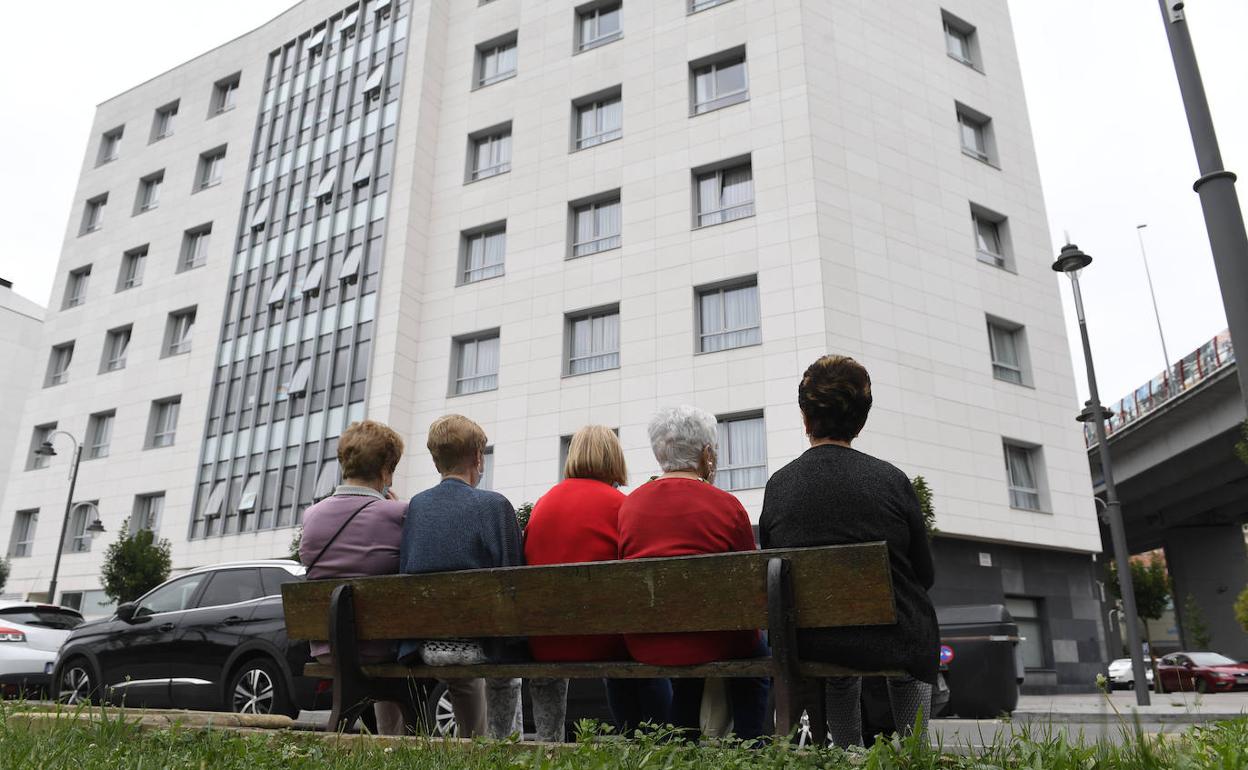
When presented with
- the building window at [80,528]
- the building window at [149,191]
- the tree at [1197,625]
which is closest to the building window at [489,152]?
the building window at [149,191]

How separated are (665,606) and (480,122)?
27521 mm

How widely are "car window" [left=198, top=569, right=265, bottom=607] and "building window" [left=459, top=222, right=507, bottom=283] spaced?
59.6 feet

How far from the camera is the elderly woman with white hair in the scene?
404 centimetres

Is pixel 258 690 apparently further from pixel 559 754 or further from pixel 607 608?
pixel 559 754

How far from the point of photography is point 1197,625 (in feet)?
135

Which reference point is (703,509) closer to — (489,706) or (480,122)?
(489,706)

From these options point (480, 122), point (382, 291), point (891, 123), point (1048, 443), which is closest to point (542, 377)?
point (382, 291)

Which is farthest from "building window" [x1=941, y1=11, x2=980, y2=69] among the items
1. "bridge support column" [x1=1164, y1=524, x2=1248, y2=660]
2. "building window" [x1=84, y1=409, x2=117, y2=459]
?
"building window" [x1=84, y1=409, x2=117, y2=459]

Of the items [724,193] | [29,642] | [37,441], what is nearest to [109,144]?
[37,441]

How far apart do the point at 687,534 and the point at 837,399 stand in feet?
3.09

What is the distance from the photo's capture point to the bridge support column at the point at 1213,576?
42125mm

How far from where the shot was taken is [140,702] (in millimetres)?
9406

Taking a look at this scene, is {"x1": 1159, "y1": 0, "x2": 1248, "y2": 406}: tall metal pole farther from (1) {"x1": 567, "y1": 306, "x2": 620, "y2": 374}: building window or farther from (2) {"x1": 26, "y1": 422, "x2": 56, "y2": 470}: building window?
(2) {"x1": 26, "y1": 422, "x2": 56, "y2": 470}: building window

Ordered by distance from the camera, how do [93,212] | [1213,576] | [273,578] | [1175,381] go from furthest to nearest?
[1213,576] → [93,212] → [1175,381] → [273,578]
